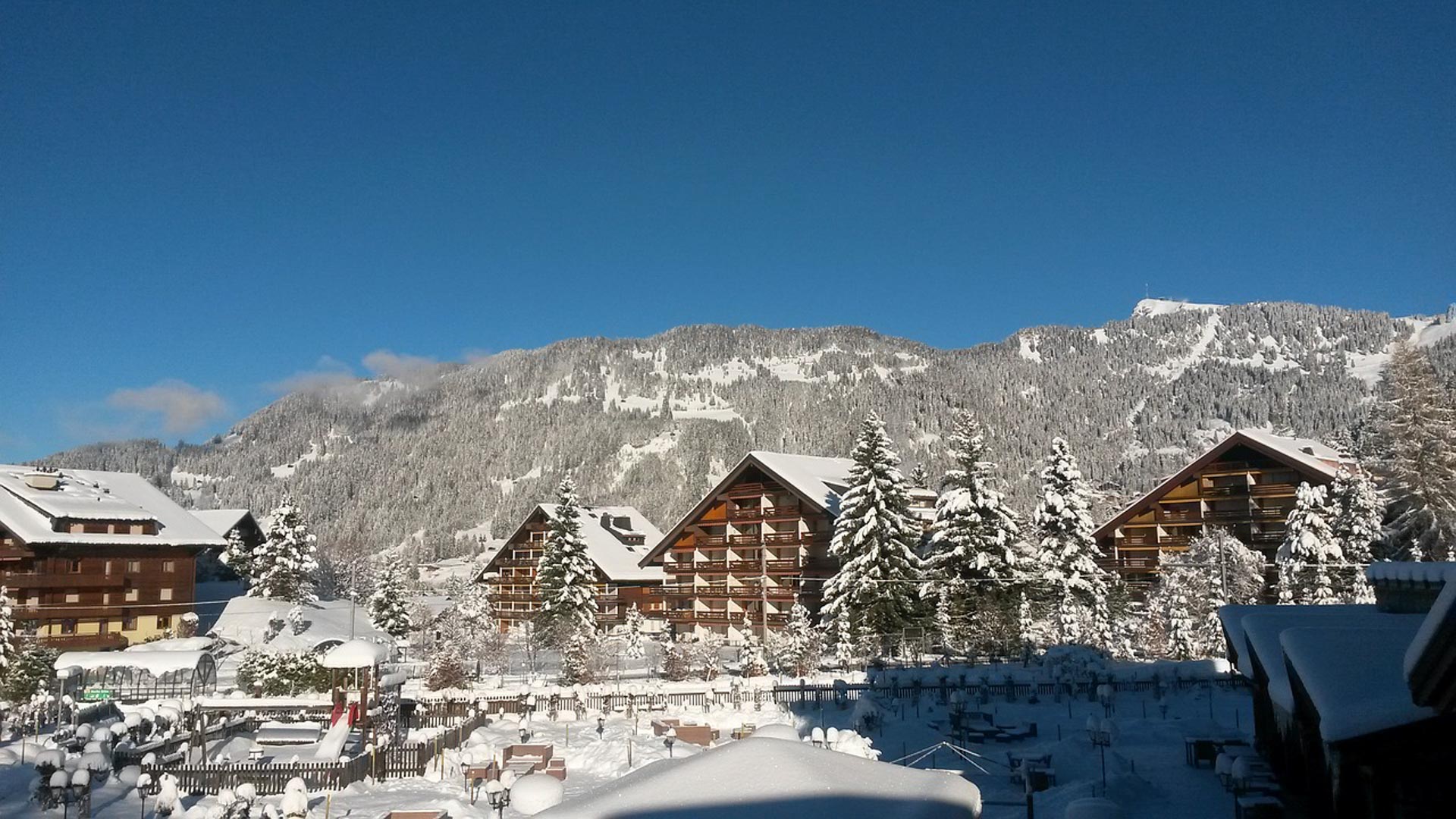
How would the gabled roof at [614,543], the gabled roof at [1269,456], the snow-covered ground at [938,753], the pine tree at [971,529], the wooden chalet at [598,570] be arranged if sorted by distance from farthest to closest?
1. the gabled roof at [614,543]
2. the wooden chalet at [598,570]
3. the gabled roof at [1269,456]
4. the pine tree at [971,529]
5. the snow-covered ground at [938,753]

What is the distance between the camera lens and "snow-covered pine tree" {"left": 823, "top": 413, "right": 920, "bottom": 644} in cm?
4444

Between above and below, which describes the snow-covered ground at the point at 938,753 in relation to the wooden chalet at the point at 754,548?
below

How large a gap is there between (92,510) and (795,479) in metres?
37.0

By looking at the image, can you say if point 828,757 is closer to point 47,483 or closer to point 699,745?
point 699,745

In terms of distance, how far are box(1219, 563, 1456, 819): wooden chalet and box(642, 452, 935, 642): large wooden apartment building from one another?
1579 inches

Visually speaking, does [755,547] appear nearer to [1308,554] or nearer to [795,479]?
[795,479]

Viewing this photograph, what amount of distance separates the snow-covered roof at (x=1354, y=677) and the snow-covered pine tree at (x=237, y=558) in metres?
66.5

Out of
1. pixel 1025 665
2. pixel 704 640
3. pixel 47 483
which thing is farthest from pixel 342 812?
pixel 47 483

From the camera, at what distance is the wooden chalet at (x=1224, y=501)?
52.8 meters

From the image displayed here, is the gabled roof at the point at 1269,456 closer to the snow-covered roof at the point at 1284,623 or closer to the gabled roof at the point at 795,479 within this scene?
the gabled roof at the point at 795,479

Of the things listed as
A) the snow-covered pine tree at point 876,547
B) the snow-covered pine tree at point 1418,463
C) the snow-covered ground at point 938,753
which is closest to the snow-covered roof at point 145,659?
the snow-covered ground at point 938,753

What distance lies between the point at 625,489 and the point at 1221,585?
15360 centimetres

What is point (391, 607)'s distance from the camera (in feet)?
193

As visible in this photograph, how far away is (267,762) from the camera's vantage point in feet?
77.1
